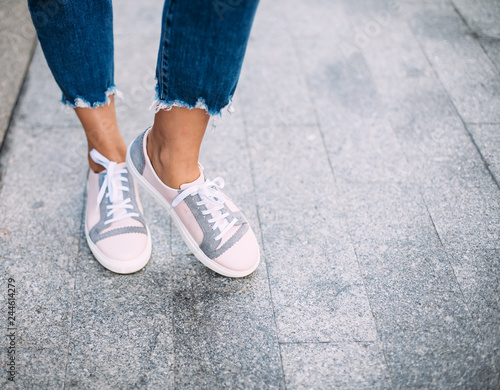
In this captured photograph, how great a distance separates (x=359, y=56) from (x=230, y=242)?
144 cm

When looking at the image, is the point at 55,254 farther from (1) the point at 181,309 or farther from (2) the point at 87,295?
(1) the point at 181,309

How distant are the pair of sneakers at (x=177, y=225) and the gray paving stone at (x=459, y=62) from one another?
1305mm

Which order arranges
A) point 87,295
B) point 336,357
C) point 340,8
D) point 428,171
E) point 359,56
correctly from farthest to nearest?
point 340,8, point 359,56, point 428,171, point 87,295, point 336,357

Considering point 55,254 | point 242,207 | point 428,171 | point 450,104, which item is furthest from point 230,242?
point 450,104

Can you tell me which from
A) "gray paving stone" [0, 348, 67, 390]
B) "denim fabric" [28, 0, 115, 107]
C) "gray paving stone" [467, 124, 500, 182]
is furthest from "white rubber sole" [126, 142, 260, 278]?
"gray paving stone" [467, 124, 500, 182]

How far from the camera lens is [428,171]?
1.64m

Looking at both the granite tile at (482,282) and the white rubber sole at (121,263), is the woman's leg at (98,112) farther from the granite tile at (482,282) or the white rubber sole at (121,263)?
→ the granite tile at (482,282)

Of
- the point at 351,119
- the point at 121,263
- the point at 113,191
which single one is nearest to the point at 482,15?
the point at 351,119

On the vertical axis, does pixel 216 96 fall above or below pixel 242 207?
above

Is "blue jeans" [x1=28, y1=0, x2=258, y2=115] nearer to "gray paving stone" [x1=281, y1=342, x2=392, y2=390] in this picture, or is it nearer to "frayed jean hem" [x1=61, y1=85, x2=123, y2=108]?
"frayed jean hem" [x1=61, y1=85, x2=123, y2=108]

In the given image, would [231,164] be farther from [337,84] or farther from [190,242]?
[337,84]

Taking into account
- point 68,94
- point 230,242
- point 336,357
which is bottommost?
point 336,357

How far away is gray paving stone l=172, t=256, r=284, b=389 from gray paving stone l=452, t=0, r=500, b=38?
2070 mm

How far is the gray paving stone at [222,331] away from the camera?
3.61 feet
